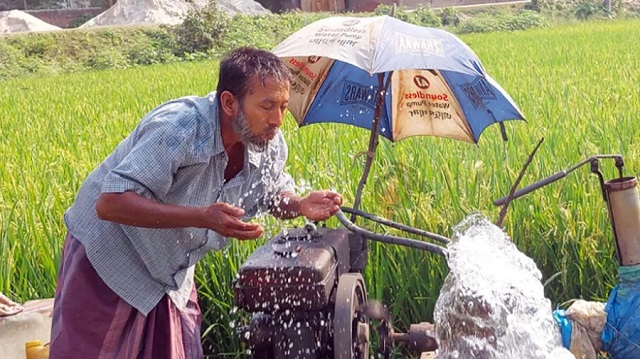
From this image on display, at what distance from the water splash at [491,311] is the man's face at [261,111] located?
24.7 inches

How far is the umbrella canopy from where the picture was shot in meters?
2.31

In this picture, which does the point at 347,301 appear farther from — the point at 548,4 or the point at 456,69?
the point at 548,4

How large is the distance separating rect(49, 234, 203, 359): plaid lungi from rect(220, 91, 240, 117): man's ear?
54 cm

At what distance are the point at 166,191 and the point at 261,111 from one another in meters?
0.29

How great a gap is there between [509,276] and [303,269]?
1.97ft

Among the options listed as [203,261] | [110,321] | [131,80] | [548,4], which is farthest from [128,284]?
[548,4]

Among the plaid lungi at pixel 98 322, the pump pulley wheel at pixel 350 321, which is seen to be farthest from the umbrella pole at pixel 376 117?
the plaid lungi at pixel 98 322

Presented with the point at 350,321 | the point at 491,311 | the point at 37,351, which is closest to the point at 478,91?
the point at 491,311

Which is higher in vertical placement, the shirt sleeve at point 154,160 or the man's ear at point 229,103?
the man's ear at point 229,103

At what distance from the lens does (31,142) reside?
19.0 feet

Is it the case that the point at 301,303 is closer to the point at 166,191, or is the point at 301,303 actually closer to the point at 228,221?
the point at 228,221

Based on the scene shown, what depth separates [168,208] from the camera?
1.87m

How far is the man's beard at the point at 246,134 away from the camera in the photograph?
197cm

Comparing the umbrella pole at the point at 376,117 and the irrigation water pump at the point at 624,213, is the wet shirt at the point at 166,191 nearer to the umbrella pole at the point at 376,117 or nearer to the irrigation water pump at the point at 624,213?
the umbrella pole at the point at 376,117
